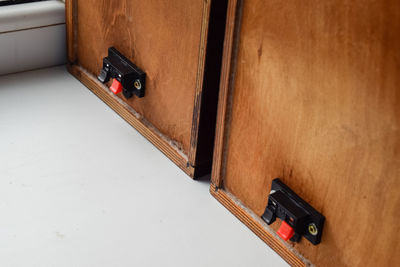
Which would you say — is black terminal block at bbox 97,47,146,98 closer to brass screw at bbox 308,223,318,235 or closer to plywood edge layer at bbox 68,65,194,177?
plywood edge layer at bbox 68,65,194,177

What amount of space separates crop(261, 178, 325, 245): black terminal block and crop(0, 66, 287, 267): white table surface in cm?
9

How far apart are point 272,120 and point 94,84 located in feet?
2.11

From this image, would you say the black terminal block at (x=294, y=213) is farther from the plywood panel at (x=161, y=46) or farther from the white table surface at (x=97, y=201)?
the plywood panel at (x=161, y=46)

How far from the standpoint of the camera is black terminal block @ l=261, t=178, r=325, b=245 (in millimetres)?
1052

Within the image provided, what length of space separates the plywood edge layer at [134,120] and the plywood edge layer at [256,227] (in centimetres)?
10

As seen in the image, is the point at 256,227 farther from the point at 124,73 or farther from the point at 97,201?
the point at 124,73

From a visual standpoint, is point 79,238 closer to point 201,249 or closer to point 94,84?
point 201,249

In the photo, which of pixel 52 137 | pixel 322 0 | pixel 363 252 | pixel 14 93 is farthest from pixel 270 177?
pixel 14 93

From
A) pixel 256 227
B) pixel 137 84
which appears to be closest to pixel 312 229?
pixel 256 227

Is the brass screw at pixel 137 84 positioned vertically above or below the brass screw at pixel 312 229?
above

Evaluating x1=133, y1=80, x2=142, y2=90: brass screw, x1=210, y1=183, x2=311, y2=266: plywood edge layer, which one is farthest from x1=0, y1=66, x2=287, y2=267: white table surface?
x1=133, y1=80, x2=142, y2=90: brass screw

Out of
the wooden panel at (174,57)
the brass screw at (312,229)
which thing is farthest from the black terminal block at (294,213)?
the wooden panel at (174,57)

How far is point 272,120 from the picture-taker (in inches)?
43.0

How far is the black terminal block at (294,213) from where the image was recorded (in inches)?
41.4
